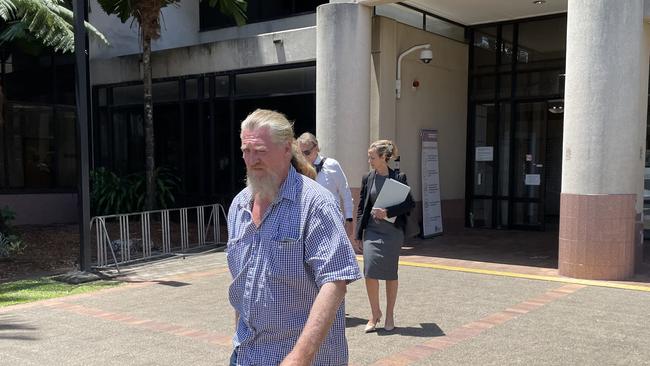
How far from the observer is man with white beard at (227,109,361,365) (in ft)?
7.30

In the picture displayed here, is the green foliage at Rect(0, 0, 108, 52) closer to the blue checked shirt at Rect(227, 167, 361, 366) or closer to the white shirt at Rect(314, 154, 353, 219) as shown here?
the white shirt at Rect(314, 154, 353, 219)

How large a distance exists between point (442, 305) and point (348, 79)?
4.65 metres

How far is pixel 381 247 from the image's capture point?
5.48m

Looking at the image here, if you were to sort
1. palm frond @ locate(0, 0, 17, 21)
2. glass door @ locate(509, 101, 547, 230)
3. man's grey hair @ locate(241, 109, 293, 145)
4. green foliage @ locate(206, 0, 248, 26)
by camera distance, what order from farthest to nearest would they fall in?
glass door @ locate(509, 101, 547, 230) → green foliage @ locate(206, 0, 248, 26) → palm frond @ locate(0, 0, 17, 21) → man's grey hair @ locate(241, 109, 293, 145)

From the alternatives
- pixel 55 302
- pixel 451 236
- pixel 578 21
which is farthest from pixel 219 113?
pixel 578 21

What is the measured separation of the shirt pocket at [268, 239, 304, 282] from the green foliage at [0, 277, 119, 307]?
6082mm

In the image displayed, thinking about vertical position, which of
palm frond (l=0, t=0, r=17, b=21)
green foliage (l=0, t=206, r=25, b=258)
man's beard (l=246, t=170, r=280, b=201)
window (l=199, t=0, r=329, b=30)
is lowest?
green foliage (l=0, t=206, r=25, b=258)

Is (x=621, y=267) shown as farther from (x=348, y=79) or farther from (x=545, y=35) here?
(x=545, y=35)

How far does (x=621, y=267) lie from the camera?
763 cm

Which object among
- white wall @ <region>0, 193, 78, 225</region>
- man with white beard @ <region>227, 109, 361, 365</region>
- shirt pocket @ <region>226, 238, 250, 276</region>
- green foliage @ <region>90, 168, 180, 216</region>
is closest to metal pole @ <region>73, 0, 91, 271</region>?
green foliage @ <region>90, 168, 180, 216</region>

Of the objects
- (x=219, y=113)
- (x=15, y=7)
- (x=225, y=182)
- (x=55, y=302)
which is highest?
(x=15, y=7)

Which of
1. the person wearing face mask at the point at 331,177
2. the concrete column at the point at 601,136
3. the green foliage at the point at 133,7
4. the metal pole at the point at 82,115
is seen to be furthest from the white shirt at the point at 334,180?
the green foliage at the point at 133,7

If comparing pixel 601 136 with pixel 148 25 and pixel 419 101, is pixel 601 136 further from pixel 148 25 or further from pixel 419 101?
pixel 148 25

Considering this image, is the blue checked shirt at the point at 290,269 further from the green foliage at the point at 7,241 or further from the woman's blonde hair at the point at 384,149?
the green foliage at the point at 7,241
